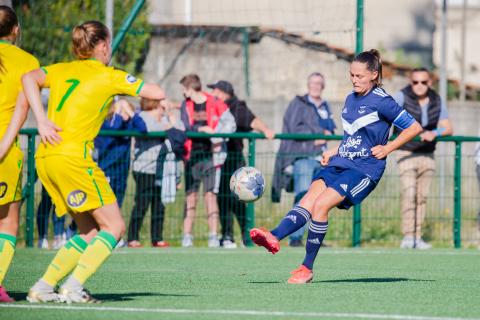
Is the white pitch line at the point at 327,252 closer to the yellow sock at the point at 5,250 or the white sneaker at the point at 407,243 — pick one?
the white sneaker at the point at 407,243

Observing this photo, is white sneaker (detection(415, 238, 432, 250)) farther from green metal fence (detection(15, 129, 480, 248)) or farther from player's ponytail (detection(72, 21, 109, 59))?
player's ponytail (detection(72, 21, 109, 59))

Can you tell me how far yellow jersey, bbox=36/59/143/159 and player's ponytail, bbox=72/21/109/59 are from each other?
15cm

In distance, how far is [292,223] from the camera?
871 centimetres

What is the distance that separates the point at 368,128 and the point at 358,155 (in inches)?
9.3

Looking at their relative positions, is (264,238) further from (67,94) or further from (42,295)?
(67,94)

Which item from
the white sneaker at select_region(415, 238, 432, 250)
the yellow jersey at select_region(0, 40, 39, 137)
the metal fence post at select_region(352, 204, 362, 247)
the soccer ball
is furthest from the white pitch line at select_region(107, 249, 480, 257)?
the yellow jersey at select_region(0, 40, 39, 137)

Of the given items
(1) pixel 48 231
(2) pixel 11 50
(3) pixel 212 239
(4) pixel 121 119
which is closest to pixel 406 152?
(3) pixel 212 239

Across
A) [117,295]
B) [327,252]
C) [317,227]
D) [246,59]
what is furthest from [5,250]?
[246,59]

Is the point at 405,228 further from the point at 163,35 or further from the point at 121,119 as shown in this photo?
the point at 163,35

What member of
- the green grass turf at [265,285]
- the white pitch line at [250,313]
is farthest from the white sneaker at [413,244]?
the white pitch line at [250,313]

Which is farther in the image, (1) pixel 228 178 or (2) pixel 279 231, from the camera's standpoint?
(1) pixel 228 178

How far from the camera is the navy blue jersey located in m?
8.73

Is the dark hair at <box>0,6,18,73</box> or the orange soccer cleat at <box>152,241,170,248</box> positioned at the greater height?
the dark hair at <box>0,6,18,73</box>

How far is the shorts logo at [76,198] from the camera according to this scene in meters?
6.81
